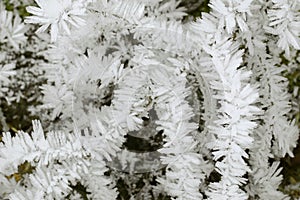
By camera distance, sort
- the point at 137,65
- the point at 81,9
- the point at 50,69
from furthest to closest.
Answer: the point at 50,69 → the point at 137,65 → the point at 81,9

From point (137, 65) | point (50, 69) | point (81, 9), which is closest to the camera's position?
point (81, 9)

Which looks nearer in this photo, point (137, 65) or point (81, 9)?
point (81, 9)

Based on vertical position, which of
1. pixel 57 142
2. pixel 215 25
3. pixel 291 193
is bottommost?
pixel 291 193

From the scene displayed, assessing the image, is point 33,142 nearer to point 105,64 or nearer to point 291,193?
point 105,64

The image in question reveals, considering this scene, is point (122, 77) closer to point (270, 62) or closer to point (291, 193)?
point (270, 62)

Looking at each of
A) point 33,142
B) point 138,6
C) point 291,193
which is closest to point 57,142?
point 33,142

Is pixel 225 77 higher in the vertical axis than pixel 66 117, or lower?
higher
